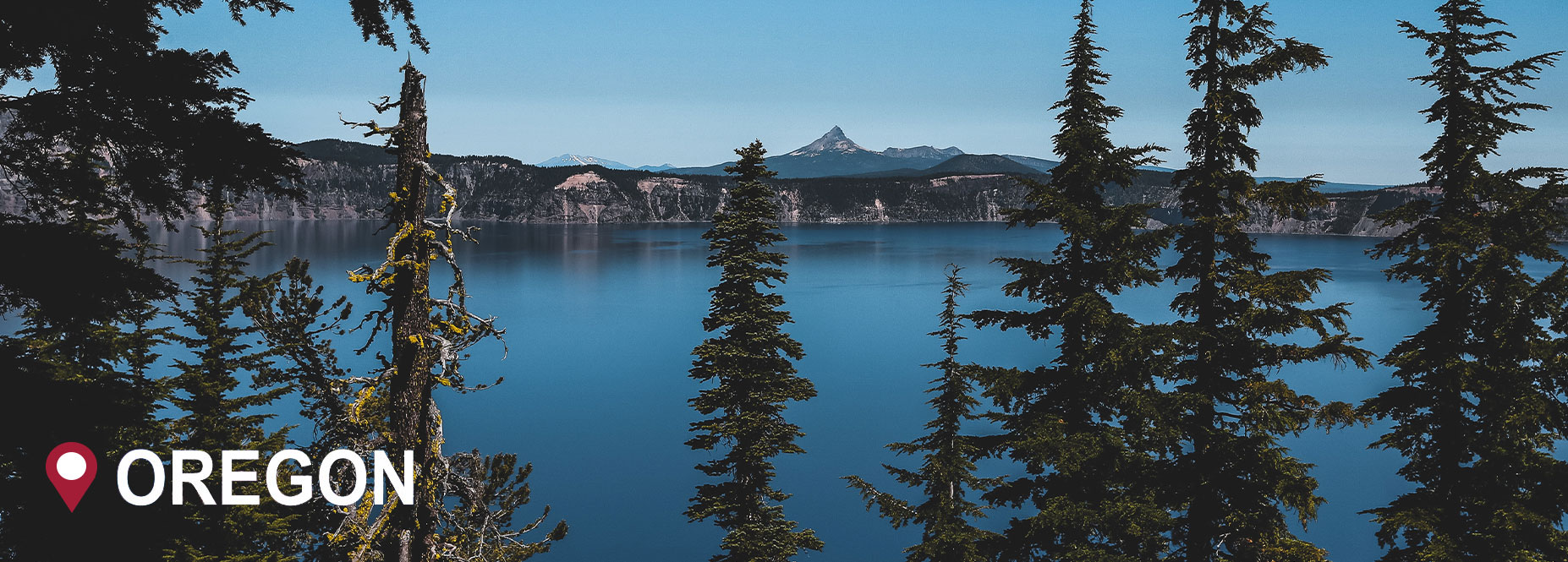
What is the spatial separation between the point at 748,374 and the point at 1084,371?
8516mm

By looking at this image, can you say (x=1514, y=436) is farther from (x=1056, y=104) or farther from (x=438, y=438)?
(x=438, y=438)

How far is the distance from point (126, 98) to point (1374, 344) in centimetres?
9346

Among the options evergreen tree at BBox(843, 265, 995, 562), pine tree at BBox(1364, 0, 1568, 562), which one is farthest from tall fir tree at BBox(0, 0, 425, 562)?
pine tree at BBox(1364, 0, 1568, 562)

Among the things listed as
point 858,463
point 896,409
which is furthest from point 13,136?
point 896,409

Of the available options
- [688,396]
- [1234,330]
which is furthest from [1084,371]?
[688,396]

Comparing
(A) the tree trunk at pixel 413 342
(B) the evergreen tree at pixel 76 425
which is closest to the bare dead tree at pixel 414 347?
(A) the tree trunk at pixel 413 342

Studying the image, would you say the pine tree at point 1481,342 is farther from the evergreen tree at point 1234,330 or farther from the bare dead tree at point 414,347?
the bare dead tree at point 414,347

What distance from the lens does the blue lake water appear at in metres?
49.9

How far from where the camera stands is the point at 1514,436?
47.9ft

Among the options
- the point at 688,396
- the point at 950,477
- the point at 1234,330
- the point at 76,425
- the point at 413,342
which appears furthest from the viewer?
the point at 688,396

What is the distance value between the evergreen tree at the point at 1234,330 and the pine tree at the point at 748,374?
9.05m

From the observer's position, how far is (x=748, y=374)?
70.0 ft

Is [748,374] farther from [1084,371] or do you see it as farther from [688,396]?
[688,396]

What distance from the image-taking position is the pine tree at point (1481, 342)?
47.3 ft
